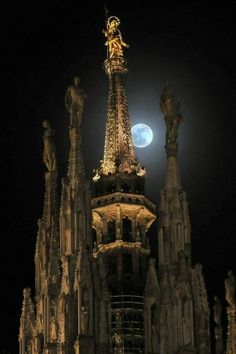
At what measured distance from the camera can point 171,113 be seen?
4575cm

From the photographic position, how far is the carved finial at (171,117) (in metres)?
45.3

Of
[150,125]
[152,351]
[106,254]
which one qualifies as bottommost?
[152,351]

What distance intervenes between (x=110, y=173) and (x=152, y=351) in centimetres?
803

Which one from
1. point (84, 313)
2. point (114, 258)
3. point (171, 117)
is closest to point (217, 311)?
point (114, 258)

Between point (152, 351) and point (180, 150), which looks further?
point (180, 150)

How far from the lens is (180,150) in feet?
173

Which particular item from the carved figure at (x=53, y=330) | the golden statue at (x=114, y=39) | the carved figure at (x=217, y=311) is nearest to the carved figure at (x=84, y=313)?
the carved figure at (x=53, y=330)

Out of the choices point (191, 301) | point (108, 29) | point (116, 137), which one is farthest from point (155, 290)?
point (108, 29)

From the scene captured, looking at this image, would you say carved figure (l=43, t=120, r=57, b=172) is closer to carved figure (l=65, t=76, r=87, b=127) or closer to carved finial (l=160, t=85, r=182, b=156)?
carved figure (l=65, t=76, r=87, b=127)

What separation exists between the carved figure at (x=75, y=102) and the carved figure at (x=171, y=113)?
10.6 ft

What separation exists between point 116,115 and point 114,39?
12.1ft

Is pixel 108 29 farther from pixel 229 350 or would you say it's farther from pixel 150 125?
pixel 229 350

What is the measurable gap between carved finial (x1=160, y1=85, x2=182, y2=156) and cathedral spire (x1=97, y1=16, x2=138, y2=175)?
10.7 feet

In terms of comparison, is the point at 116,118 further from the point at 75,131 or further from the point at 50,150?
the point at 75,131
